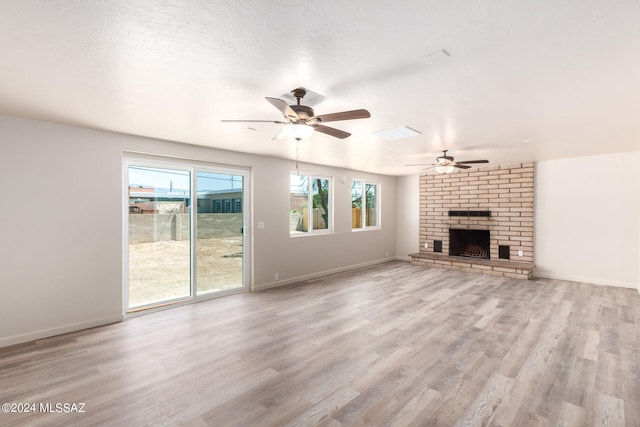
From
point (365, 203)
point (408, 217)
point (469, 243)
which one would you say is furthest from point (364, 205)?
point (469, 243)

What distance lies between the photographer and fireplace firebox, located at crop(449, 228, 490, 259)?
7.07m

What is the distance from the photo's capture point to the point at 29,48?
5.99 ft

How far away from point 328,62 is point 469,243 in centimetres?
667

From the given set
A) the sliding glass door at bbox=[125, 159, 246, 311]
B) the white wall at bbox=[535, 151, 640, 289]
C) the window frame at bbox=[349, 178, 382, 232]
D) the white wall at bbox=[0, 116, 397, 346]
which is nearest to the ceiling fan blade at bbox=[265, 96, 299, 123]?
the white wall at bbox=[0, 116, 397, 346]

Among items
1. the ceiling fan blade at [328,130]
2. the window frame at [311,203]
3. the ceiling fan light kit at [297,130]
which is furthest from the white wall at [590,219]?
the ceiling fan light kit at [297,130]

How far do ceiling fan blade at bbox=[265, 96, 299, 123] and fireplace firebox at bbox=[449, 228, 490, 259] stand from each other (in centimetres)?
620

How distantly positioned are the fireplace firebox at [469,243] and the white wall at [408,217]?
0.94m

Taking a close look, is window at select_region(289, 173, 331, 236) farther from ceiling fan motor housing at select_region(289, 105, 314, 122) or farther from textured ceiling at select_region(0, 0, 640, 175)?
ceiling fan motor housing at select_region(289, 105, 314, 122)

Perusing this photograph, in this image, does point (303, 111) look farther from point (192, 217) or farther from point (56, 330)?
point (56, 330)

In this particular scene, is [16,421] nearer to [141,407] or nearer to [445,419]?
[141,407]

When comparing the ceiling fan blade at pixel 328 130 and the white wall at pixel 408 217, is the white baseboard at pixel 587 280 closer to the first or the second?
the white wall at pixel 408 217

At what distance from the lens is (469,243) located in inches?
289

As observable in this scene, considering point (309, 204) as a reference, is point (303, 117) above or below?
above

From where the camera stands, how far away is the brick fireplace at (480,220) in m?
6.33
